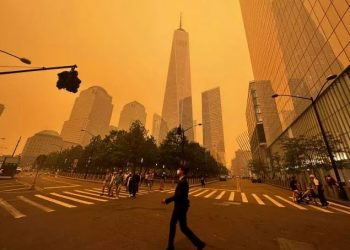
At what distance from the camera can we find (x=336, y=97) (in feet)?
91.6

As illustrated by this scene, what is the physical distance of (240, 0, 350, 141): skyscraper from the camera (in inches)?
998

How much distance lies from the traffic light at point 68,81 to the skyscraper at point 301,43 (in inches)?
1229

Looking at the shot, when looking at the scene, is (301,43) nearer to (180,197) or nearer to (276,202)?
(276,202)

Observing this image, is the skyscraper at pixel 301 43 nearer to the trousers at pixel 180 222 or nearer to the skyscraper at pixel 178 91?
the trousers at pixel 180 222

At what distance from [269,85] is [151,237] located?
217 ft

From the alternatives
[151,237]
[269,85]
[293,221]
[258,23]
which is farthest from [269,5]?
[151,237]

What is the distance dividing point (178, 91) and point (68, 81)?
161 metres

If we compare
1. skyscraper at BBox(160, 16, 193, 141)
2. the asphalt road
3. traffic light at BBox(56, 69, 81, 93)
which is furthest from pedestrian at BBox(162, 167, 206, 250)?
skyscraper at BBox(160, 16, 193, 141)

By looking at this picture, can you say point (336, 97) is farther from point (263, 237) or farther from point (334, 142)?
point (263, 237)

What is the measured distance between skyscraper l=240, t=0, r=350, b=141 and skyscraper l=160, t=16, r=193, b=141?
101 m

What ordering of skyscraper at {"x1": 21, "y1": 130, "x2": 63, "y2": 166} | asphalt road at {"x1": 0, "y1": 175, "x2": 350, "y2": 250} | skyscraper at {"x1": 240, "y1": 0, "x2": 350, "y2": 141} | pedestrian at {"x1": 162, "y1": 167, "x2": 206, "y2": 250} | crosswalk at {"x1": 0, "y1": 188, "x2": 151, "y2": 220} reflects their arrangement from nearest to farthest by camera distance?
pedestrian at {"x1": 162, "y1": 167, "x2": 206, "y2": 250}, asphalt road at {"x1": 0, "y1": 175, "x2": 350, "y2": 250}, crosswalk at {"x1": 0, "y1": 188, "x2": 151, "y2": 220}, skyscraper at {"x1": 240, "y1": 0, "x2": 350, "y2": 141}, skyscraper at {"x1": 21, "y1": 130, "x2": 63, "y2": 166}

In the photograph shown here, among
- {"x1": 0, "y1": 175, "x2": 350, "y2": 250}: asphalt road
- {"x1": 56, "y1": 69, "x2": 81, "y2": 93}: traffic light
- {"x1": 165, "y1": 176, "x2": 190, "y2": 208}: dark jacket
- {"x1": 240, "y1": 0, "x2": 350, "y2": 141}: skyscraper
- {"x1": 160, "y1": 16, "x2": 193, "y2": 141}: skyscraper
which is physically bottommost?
{"x1": 0, "y1": 175, "x2": 350, "y2": 250}: asphalt road

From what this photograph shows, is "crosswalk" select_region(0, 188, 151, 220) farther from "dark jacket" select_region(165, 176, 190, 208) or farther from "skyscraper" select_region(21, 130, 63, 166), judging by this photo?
"skyscraper" select_region(21, 130, 63, 166)

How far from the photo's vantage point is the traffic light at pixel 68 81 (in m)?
8.69
